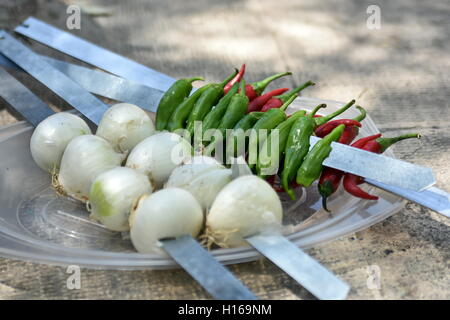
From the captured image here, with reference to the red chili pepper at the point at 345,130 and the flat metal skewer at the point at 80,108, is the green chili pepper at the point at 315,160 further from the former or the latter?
the flat metal skewer at the point at 80,108

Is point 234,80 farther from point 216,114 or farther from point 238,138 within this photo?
point 238,138

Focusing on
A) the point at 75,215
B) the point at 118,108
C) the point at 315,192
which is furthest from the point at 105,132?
the point at 315,192

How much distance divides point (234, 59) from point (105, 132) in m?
0.87

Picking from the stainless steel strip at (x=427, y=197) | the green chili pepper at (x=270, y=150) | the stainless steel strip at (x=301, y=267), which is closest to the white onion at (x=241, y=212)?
the stainless steel strip at (x=301, y=267)

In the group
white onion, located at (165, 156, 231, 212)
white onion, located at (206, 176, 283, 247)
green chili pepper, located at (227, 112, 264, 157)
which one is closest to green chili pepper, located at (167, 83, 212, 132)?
green chili pepper, located at (227, 112, 264, 157)

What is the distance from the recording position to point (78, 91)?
1.75 m

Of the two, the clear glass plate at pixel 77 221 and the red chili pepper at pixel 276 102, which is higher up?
the red chili pepper at pixel 276 102

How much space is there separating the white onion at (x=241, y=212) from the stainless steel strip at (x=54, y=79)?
21.3 inches

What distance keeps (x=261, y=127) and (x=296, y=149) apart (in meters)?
0.11

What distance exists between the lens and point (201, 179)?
4.30ft

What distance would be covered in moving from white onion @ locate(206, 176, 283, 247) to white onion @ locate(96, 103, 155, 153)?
330 millimetres

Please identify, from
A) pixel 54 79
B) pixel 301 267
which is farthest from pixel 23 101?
pixel 301 267

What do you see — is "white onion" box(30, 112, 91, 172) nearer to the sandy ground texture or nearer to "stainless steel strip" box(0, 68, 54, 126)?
"stainless steel strip" box(0, 68, 54, 126)

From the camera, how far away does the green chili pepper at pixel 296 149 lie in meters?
1.42
